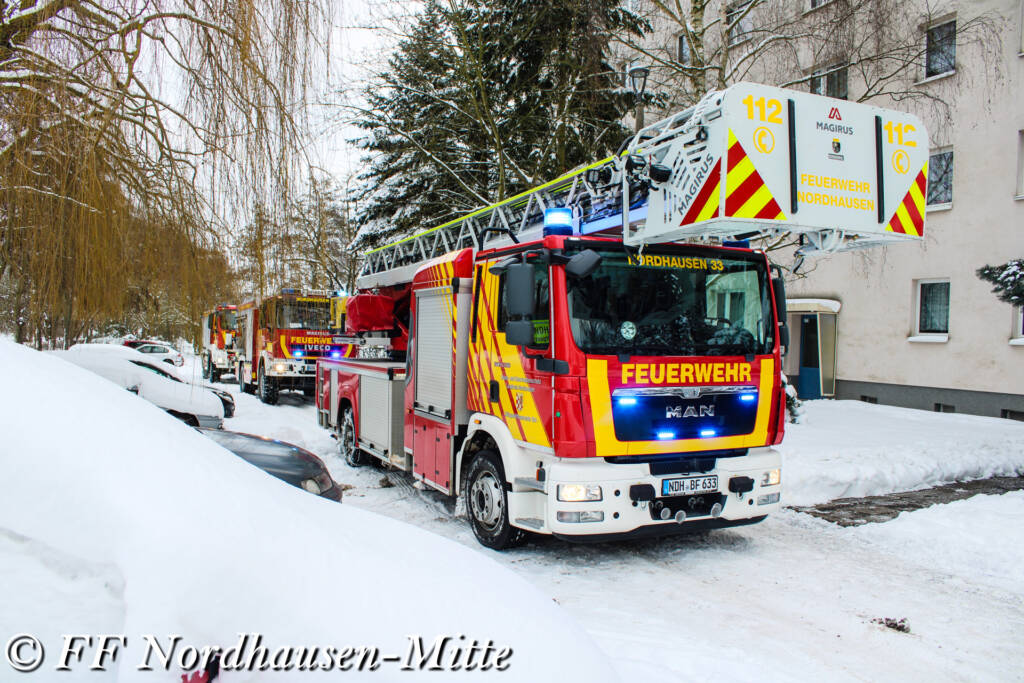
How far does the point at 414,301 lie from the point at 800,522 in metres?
4.53

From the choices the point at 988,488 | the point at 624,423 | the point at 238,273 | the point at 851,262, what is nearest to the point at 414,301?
the point at 238,273

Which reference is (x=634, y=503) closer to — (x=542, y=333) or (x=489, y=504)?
(x=489, y=504)

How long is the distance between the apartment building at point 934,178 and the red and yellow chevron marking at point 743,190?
7997mm

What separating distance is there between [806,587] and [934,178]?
Result: 573 inches

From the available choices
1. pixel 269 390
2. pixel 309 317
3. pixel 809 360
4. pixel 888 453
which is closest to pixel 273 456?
pixel 888 453

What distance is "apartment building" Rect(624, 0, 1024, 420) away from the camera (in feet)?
41.2

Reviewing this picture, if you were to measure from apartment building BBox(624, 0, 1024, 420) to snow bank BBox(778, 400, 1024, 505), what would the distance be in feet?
7.05

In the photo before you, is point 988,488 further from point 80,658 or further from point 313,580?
point 80,658

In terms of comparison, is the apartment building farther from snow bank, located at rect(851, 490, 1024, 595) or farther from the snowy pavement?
snow bank, located at rect(851, 490, 1024, 595)

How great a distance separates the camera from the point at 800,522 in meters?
6.77

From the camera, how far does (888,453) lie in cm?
948

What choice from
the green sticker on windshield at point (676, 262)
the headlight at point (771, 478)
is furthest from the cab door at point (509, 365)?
the headlight at point (771, 478)

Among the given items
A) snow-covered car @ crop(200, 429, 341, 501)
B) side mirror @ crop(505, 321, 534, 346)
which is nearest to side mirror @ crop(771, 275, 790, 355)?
side mirror @ crop(505, 321, 534, 346)

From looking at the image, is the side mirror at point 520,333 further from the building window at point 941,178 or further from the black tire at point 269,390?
the building window at point 941,178
